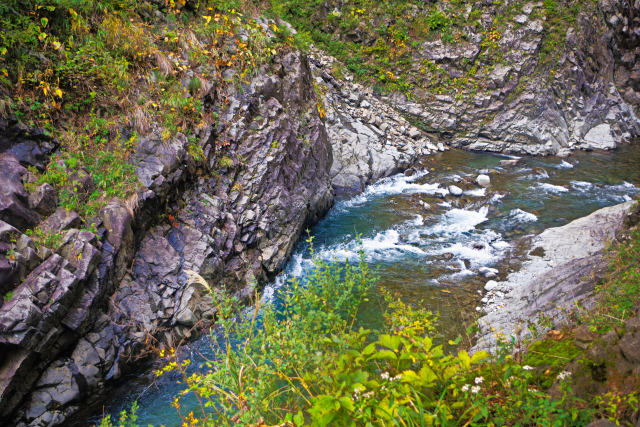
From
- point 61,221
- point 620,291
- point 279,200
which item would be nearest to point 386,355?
point 620,291

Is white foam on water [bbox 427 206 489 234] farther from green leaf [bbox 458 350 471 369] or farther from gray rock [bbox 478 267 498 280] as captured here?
green leaf [bbox 458 350 471 369]

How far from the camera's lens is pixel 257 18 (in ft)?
39.1

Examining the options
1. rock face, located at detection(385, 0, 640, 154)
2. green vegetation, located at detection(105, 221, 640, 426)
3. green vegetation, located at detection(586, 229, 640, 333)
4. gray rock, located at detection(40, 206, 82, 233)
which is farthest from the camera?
rock face, located at detection(385, 0, 640, 154)

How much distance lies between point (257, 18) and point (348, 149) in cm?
592

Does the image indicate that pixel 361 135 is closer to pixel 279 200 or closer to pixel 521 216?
pixel 521 216

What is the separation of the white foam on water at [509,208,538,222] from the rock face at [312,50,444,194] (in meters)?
5.21

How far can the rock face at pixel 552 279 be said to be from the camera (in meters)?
5.94

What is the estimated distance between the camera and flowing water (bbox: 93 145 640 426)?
25.2 feet

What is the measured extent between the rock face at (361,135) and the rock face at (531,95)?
1.81 m

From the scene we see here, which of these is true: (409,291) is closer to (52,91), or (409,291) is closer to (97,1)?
(52,91)

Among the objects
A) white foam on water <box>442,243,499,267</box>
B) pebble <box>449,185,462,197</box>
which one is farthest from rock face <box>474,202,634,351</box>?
pebble <box>449,185,462,197</box>

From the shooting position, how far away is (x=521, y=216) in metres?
12.2

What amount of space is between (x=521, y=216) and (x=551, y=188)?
139 inches

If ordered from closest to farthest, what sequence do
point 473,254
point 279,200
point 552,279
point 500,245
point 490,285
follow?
point 552,279 < point 490,285 < point 279,200 < point 473,254 < point 500,245
